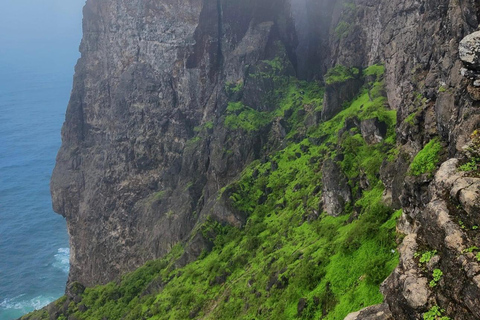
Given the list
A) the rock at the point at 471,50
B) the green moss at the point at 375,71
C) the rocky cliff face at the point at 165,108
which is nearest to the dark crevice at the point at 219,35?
the rocky cliff face at the point at 165,108

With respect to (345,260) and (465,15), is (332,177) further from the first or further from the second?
(465,15)

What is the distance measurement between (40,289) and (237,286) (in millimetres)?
88832

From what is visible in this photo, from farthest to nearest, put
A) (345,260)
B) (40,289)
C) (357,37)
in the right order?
(40,289) < (357,37) < (345,260)

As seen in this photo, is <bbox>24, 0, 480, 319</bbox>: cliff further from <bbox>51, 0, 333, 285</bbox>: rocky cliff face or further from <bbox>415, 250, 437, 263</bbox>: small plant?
<bbox>51, 0, 333, 285</bbox>: rocky cliff face

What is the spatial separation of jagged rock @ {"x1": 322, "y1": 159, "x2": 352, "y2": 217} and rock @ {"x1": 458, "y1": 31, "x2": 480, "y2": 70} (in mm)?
25265

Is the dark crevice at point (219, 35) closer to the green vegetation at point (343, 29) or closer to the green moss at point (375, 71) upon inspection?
the green vegetation at point (343, 29)

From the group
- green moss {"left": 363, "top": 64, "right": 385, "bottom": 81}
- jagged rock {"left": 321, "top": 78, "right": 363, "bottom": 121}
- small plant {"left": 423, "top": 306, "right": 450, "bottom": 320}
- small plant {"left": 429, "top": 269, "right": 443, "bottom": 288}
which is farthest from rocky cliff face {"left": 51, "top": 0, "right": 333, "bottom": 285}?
small plant {"left": 423, "top": 306, "right": 450, "bottom": 320}

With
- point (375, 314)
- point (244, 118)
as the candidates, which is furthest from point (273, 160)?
point (375, 314)

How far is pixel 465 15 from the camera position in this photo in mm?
Result: 26906

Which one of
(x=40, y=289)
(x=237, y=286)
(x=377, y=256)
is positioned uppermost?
(x=377, y=256)

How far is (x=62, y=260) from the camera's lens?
128 metres

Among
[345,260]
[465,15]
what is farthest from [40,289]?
[465,15]

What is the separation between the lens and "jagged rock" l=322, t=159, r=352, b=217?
44.8 metres

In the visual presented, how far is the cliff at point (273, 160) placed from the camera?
2317cm
